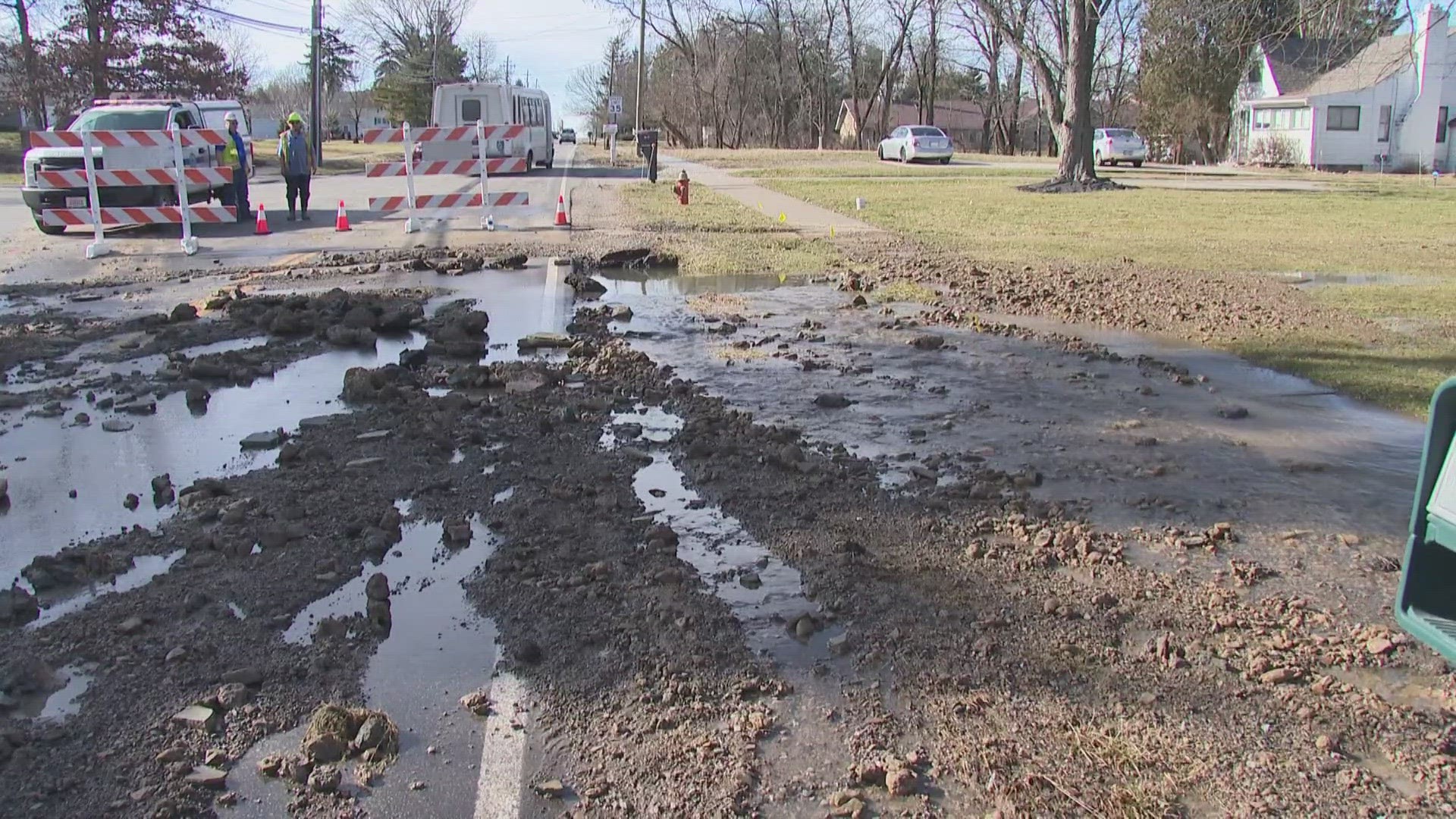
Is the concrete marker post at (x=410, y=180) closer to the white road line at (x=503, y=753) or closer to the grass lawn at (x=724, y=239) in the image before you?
the grass lawn at (x=724, y=239)

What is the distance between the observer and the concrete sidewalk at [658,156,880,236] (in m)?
19.5

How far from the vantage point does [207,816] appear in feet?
10.3

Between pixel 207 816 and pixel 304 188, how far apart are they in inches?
750

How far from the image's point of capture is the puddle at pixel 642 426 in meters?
6.70

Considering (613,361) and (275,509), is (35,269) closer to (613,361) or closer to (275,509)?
(613,361)

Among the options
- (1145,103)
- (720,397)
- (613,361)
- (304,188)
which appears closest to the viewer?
(720,397)

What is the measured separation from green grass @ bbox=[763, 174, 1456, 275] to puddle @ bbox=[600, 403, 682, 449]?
347 inches

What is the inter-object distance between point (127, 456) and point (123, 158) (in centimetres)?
1415

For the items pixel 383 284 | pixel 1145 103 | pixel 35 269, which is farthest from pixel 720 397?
pixel 1145 103

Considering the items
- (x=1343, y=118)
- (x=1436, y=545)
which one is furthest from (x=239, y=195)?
(x=1343, y=118)

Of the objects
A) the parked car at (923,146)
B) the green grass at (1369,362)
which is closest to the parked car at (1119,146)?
the parked car at (923,146)

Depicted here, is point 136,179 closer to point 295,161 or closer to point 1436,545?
point 295,161

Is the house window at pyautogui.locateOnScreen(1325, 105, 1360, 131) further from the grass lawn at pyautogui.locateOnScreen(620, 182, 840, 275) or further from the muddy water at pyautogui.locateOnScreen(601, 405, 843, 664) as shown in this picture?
the muddy water at pyautogui.locateOnScreen(601, 405, 843, 664)

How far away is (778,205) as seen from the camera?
2433 centimetres
